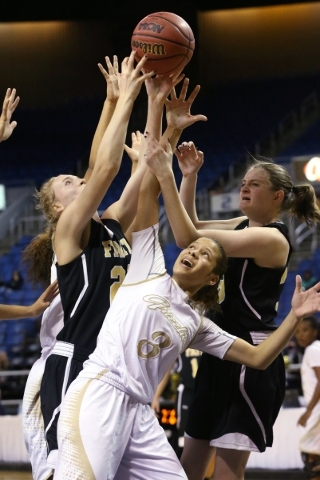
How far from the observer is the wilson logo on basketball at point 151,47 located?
335 centimetres

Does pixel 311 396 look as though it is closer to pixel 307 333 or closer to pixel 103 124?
pixel 307 333

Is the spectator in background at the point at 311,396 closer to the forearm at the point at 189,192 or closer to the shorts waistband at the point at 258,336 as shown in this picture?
the forearm at the point at 189,192

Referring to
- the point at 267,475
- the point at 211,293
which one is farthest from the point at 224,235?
the point at 267,475

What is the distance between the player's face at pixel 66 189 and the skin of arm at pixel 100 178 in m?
0.19

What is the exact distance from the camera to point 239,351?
3.18m

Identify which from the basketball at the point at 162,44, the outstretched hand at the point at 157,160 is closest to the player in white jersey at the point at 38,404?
the outstretched hand at the point at 157,160

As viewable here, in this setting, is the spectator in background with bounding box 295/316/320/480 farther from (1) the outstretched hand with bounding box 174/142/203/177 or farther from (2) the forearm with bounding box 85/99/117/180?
(2) the forearm with bounding box 85/99/117/180

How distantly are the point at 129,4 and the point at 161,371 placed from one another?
35.9ft

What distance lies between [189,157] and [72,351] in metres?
1.07

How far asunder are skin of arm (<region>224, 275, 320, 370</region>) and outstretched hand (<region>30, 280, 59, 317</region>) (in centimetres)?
96

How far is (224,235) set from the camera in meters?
3.29

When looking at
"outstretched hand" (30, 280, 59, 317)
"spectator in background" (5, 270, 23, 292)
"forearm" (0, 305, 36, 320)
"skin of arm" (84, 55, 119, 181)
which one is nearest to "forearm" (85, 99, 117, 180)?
"skin of arm" (84, 55, 119, 181)

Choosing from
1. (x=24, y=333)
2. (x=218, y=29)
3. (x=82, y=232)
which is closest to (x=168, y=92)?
(x=82, y=232)

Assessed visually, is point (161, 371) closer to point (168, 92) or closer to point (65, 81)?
point (168, 92)
